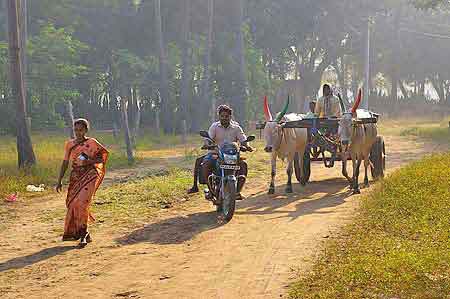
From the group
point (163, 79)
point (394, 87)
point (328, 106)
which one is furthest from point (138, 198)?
point (394, 87)

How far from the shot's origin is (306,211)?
9953 millimetres

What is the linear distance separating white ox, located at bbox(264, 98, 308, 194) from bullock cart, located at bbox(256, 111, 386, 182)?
191 millimetres

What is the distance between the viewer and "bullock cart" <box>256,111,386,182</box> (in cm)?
1217

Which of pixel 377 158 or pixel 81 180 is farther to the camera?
pixel 377 158

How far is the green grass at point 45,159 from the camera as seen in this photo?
1328cm

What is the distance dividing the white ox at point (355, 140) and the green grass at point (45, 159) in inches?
255

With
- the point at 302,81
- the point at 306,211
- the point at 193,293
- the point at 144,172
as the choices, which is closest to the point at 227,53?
the point at 302,81

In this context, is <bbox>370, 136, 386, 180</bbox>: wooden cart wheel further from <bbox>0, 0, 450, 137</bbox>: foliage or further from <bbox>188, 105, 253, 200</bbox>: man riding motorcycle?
<bbox>0, 0, 450, 137</bbox>: foliage

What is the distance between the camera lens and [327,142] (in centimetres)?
1258

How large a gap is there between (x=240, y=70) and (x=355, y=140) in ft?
67.7

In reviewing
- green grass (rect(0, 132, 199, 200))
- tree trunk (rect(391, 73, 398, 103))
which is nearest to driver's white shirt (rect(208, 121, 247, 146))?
green grass (rect(0, 132, 199, 200))

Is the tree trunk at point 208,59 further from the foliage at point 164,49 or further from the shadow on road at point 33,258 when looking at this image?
the shadow on road at point 33,258

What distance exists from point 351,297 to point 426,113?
52.4 metres

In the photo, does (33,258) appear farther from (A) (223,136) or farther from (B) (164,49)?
(B) (164,49)
